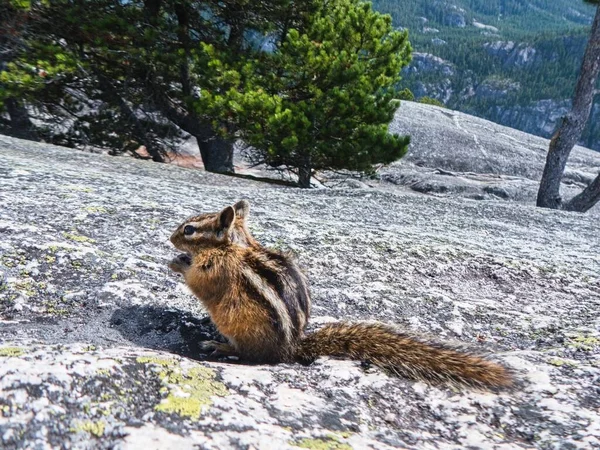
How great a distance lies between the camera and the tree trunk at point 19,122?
10.9m

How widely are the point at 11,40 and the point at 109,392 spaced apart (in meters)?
10.3

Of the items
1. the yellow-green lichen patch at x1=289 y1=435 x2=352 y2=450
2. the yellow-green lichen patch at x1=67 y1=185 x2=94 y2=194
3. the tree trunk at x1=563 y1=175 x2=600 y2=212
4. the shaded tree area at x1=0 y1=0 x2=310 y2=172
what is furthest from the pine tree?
the yellow-green lichen patch at x1=289 y1=435 x2=352 y2=450

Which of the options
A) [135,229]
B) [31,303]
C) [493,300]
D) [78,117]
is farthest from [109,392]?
[78,117]

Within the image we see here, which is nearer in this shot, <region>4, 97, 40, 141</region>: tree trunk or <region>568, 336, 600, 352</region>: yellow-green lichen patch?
<region>568, 336, 600, 352</region>: yellow-green lichen patch

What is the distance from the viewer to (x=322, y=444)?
1.47 meters

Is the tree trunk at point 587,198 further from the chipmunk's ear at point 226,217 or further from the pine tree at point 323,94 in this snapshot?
the chipmunk's ear at point 226,217

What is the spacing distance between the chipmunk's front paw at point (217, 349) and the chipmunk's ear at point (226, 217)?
585mm

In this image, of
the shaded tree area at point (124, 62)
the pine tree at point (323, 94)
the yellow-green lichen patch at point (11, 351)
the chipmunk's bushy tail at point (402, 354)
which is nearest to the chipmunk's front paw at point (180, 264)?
the chipmunk's bushy tail at point (402, 354)

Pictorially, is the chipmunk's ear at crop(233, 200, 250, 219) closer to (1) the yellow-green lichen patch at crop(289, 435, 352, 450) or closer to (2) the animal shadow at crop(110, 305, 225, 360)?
(2) the animal shadow at crop(110, 305, 225, 360)

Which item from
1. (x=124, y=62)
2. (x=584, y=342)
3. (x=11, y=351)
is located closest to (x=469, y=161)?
(x=124, y=62)

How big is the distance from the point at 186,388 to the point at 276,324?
0.66 metres

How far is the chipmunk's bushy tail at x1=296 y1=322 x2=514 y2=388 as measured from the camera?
1955 millimetres

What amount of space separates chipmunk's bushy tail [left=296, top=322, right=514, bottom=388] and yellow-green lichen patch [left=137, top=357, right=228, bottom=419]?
611 millimetres

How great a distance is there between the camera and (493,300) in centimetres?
312
